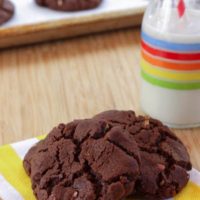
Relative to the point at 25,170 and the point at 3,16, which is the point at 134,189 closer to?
the point at 25,170

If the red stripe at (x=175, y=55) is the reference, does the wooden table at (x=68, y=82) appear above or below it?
below

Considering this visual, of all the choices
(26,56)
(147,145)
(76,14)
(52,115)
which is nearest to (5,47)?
(26,56)

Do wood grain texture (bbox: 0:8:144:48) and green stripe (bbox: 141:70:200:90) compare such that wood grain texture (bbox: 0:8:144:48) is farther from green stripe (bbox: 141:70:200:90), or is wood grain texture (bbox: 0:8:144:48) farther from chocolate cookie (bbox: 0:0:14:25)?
green stripe (bbox: 141:70:200:90)

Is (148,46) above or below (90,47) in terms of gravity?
above

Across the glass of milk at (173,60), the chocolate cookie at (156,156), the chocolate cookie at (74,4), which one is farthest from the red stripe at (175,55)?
the chocolate cookie at (74,4)

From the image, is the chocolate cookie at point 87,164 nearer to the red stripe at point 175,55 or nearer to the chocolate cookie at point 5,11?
the red stripe at point 175,55


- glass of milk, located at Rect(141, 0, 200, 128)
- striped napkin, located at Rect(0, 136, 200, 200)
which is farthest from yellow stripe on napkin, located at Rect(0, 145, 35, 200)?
glass of milk, located at Rect(141, 0, 200, 128)

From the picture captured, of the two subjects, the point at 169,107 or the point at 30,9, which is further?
the point at 30,9

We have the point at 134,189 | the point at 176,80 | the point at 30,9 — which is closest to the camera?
the point at 134,189
